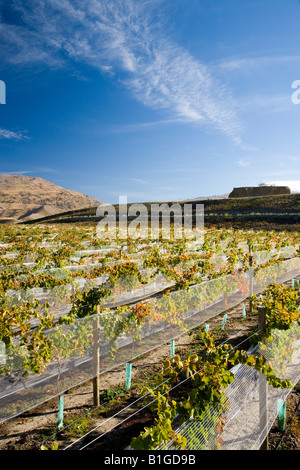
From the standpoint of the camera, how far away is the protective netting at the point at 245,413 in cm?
309

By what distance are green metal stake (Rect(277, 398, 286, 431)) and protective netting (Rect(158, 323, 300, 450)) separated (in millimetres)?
47

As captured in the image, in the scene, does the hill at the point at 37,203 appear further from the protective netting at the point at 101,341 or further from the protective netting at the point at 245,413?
the protective netting at the point at 245,413

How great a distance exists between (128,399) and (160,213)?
5194cm

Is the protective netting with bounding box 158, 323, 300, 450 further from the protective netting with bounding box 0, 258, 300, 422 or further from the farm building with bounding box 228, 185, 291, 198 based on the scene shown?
the farm building with bounding box 228, 185, 291, 198

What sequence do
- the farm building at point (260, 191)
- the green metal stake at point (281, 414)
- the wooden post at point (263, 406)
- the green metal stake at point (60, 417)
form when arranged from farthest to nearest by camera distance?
the farm building at point (260, 191)
the green metal stake at point (60, 417)
the green metal stake at point (281, 414)
the wooden post at point (263, 406)

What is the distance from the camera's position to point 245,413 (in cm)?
448

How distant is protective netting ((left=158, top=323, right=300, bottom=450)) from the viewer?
3090 mm

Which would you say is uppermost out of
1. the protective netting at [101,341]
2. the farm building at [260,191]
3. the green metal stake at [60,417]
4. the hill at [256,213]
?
the farm building at [260,191]

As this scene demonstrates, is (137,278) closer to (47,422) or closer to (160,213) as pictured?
(47,422)

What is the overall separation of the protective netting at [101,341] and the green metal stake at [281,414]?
2819 millimetres

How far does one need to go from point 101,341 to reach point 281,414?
326cm

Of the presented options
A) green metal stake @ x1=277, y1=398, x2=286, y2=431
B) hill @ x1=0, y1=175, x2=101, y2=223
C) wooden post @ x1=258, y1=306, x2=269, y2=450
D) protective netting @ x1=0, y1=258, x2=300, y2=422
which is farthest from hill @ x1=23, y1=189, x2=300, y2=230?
hill @ x1=0, y1=175, x2=101, y2=223

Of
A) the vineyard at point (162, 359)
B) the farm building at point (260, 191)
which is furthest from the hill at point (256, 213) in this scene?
the vineyard at point (162, 359)
